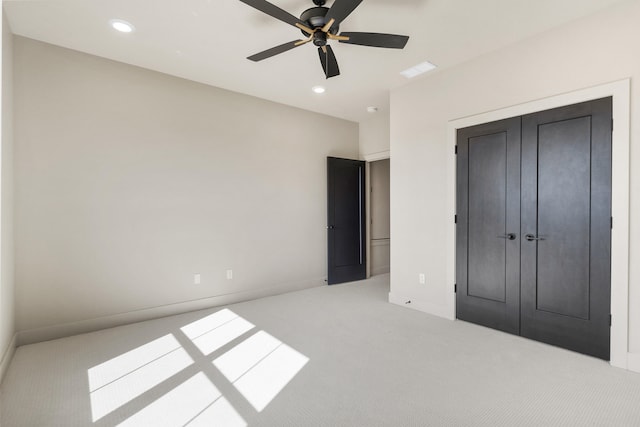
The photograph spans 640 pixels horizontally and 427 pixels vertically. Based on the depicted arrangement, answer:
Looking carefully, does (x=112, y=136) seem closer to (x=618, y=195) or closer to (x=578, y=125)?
(x=578, y=125)

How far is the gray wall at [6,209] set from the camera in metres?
2.42

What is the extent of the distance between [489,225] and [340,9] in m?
2.57

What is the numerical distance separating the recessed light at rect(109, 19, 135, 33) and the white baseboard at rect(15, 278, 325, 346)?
2.88m

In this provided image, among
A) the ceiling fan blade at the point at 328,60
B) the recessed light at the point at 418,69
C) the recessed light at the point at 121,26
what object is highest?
the recessed light at the point at 121,26

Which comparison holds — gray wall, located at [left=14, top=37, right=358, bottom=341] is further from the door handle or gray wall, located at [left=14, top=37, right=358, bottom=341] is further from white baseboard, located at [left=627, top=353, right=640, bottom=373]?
white baseboard, located at [left=627, top=353, right=640, bottom=373]

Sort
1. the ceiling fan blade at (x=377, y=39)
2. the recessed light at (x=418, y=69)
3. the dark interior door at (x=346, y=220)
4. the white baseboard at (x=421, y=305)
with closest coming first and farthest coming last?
the ceiling fan blade at (x=377, y=39), the recessed light at (x=418, y=69), the white baseboard at (x=421, y=305), the dark interior door at (x=346, y=220)

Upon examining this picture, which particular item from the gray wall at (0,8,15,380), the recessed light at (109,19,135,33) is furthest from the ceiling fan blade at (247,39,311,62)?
the gray wall at (0,8,15,380)

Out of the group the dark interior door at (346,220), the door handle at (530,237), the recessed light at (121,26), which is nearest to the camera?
the recessed light at (121,26)

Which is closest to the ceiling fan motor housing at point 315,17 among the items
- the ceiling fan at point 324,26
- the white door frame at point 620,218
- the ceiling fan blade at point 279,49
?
the ceiling fan at point 324,26

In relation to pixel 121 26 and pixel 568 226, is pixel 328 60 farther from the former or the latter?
pixel 568 226

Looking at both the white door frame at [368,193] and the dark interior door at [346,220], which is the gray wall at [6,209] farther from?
the white door frame at [368,193]

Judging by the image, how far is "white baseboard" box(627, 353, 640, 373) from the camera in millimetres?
2408

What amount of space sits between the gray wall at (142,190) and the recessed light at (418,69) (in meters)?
1.91

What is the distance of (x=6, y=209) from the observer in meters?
2.59
